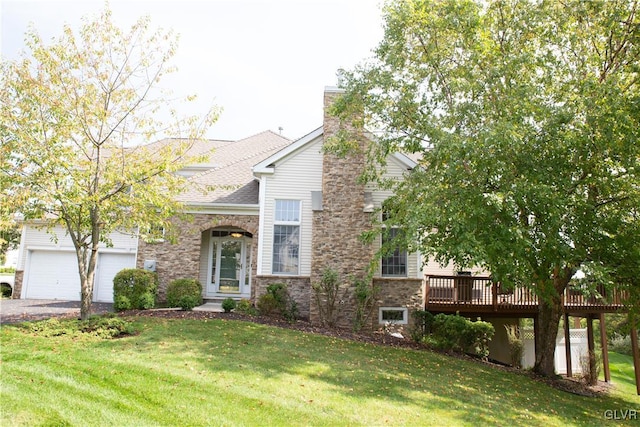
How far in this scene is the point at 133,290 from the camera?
13.6 meters

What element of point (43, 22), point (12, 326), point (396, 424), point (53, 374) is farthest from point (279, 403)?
point (43, 22)

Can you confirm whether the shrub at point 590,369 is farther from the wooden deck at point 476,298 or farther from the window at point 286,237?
the window at point 286,237

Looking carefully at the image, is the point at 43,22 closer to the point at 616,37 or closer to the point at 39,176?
the point at 39,176

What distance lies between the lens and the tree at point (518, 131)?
9125mm

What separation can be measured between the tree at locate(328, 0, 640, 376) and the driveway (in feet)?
31.5

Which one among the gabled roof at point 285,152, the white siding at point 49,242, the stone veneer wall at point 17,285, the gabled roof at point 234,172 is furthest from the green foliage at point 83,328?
the stone veneer wall at point 17,285

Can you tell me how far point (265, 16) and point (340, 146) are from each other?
13.3 feet

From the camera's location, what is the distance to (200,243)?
15.5 m

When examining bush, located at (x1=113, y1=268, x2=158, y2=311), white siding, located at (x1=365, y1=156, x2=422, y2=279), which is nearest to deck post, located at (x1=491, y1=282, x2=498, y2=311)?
white siding, located at (x1=365, y1=156, x2=422, y2=279)

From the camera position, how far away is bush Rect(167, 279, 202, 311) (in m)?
13.9

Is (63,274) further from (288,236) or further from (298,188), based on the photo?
(298,188)

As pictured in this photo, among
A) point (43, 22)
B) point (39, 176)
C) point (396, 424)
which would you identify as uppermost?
point (43, 22)

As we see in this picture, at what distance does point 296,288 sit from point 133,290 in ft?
16.3

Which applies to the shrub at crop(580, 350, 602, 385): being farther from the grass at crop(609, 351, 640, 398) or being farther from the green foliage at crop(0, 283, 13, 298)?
the green foliage at crop(0, 283, 13, 298)
